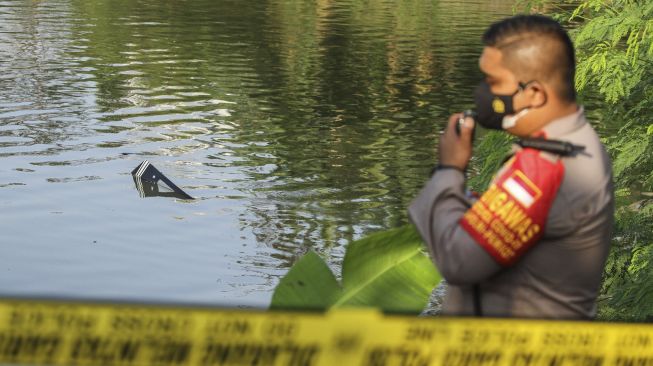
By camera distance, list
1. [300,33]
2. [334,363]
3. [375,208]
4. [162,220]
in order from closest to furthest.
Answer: [334,363]
[162,220]
[375,208]
[300,33]

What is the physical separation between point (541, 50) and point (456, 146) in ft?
1.25

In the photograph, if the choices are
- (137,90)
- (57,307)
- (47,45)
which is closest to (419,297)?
(57,307)

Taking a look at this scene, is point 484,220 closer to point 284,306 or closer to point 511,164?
point 511,164

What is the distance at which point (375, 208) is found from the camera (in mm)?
24938

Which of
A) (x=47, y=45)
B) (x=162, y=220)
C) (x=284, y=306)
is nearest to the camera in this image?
(x=284, y=306)

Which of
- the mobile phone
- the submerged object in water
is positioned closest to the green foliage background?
the mobile phone

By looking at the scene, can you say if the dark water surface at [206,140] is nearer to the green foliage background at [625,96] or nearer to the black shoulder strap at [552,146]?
the green foliage background at [625,96]

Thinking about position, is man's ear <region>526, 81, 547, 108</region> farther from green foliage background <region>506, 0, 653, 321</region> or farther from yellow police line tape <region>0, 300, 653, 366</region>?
green foliage background <region>506, 0, 653, 321</region>

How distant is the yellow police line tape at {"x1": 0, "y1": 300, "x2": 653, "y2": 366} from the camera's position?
3822mm

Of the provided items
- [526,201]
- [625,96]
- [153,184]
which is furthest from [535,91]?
[153,184]

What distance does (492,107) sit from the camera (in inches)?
161

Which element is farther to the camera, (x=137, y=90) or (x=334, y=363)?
(x=137, y=90)

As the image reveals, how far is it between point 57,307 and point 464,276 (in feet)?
3.83

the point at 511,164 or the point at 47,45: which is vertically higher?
the point at 511,164
